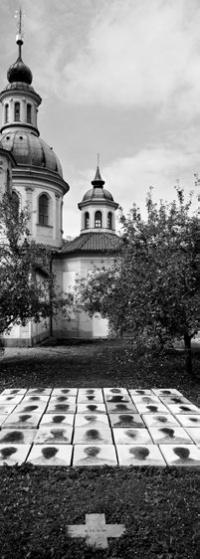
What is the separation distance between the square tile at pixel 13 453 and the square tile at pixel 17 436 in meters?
0.10

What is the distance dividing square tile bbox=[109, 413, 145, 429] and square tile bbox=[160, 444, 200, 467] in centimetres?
81

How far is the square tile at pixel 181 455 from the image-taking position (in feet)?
16.3

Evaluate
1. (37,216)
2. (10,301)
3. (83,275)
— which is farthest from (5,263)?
(37,216)

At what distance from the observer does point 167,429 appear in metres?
5.98

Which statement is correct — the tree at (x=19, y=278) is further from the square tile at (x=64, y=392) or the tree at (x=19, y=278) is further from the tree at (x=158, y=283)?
the square tile at (x=64, y=392)

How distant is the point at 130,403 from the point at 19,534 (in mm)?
4144

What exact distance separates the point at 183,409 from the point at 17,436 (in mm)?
2871

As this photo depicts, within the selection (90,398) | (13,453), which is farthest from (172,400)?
(13,453)

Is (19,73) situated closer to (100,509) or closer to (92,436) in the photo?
(92,436)

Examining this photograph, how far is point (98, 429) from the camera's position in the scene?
5977mm

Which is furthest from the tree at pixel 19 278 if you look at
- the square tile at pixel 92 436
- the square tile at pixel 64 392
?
the square tile at pixel 92 436

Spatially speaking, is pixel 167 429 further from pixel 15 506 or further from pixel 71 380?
pixel 71 380

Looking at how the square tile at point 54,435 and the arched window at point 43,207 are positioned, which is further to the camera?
the arched window at point 43,207

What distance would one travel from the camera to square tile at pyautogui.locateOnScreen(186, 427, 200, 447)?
18.3 ft
